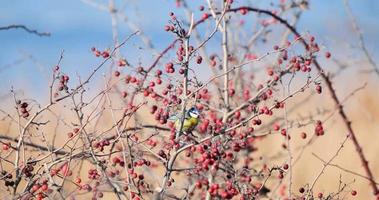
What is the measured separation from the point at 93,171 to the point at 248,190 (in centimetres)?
84

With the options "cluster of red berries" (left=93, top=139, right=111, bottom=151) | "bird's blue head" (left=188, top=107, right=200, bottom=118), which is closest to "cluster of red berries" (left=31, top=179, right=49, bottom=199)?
"cluster of red berries" (left=93, top=139, right=111, bottom=151)

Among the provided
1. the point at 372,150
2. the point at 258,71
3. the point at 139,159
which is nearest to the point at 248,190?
the point at 139,159

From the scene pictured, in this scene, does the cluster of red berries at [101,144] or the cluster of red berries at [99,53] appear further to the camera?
the cluster of red berries at [99,53]

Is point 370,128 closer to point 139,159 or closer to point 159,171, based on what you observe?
point 159,171

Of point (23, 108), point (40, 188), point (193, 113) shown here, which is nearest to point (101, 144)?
point (40, 188)

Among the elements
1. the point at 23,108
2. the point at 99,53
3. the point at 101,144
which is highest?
the point at 99,53

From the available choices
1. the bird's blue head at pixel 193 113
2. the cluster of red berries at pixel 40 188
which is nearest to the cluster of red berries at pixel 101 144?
the cluster of red berries at pixel 40 188

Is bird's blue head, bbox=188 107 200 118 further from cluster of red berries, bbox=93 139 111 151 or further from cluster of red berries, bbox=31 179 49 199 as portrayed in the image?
cluster of red berries, bbox=31 179 49 199

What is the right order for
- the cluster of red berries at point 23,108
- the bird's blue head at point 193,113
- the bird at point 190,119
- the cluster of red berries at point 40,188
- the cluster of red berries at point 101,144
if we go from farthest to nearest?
1. the bird's blue head at point 193,113
2. the bird at point 190,119
3. the cluster of red berries at point 23,108
4. the cluster of red berries at point 101,144
5. the cluster of red berries at point 40,188

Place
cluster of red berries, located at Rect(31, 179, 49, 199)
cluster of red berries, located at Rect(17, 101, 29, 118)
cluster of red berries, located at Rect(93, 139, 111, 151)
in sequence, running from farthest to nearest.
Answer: cluster of red berries, located at Rect(17, 101, 29, 118) → cluster of red berries, located at Rect(93, 139, 111, 151) → cluster of red berries, located at Rect(31, 179, 49, 199)

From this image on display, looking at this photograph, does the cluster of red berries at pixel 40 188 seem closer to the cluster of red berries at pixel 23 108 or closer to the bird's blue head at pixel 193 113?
the cluster of red berries at pixel 23 108

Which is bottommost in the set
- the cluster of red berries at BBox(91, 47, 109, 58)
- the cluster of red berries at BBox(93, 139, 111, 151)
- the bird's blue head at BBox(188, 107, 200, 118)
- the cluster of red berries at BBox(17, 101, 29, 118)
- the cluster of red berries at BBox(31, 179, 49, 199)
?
the cluster of red berries at BBox(31, 179, 49, 199)

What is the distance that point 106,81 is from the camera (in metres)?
3.77

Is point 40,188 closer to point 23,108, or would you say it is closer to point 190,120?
point 23,108
